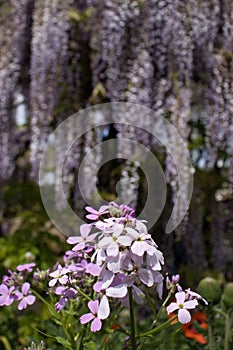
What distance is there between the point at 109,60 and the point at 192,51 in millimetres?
440

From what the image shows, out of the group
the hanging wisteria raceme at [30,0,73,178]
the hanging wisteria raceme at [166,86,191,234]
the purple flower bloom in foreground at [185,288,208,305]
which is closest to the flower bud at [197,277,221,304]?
the purple flower bloom in foreground at [185,288,208,305]

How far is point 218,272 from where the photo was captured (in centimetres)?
318

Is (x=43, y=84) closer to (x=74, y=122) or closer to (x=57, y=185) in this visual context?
(x=74, y=122)

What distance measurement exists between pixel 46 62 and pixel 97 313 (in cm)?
216

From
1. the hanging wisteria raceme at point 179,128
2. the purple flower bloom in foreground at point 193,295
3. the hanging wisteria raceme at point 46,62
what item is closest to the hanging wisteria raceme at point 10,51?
the hanging wisteria raceme at point 46,62

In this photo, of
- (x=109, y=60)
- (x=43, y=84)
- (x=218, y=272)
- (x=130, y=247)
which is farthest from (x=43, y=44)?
(x=130, y=247)

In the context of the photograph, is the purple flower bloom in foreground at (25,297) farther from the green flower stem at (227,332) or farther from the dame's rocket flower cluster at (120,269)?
the green flower stem at (227,332)

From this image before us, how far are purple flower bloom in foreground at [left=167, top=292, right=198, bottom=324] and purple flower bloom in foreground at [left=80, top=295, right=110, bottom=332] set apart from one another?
125 mm

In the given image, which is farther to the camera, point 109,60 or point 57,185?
point 57,185

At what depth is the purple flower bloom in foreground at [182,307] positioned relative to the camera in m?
1.00

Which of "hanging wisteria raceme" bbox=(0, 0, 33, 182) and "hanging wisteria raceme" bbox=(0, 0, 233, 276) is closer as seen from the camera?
"hanging wisteria raceme" bbox=(0, 0, 233, 276)

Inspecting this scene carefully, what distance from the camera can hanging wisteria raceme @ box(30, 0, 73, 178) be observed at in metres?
2.92

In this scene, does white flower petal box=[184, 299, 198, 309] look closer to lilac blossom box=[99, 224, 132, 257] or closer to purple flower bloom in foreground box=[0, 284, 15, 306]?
lilac blossom box=[99, 224, 132, 257]

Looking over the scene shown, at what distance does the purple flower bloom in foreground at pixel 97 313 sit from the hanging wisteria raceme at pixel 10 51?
2.35 m
